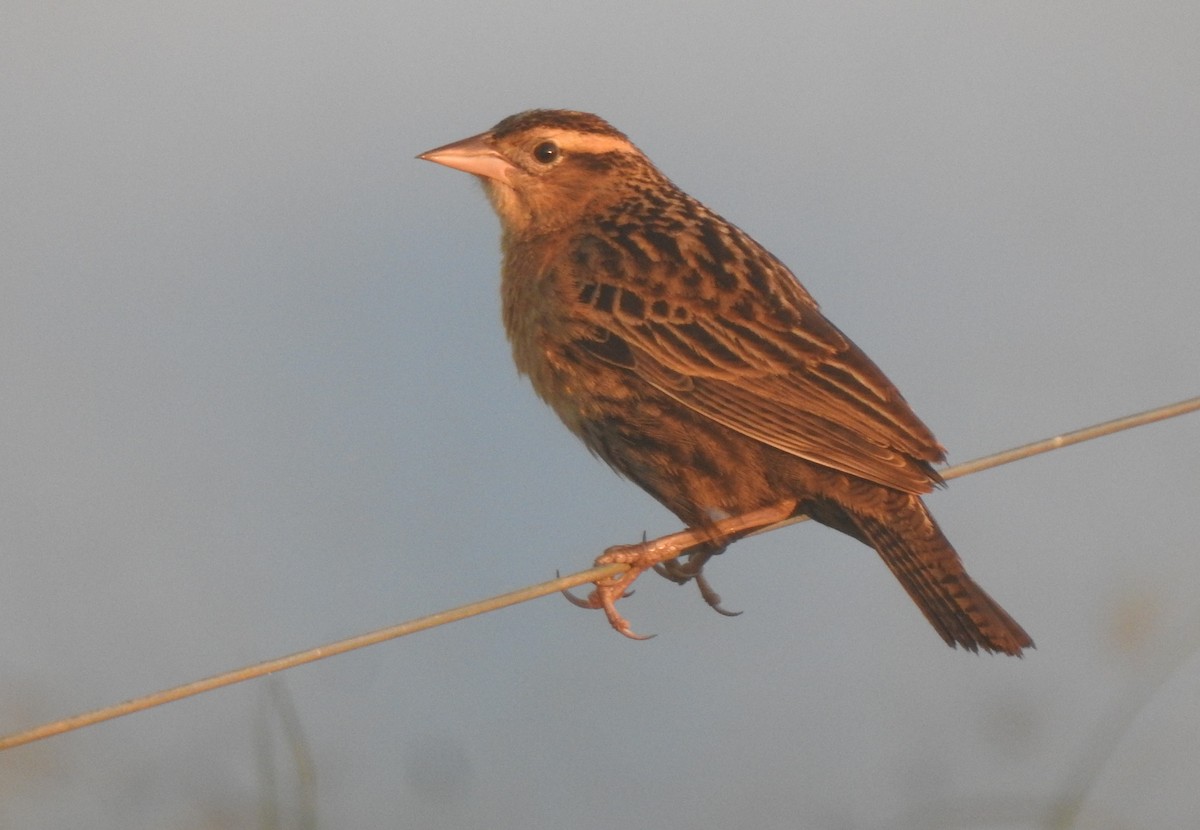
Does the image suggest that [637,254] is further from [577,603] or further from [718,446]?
[577,603]

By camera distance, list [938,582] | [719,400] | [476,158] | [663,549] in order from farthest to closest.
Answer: [476,158], [663,549], [719,400], [938,582]

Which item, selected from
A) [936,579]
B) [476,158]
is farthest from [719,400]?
[476,158]

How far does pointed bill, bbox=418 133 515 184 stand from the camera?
17.2 feet

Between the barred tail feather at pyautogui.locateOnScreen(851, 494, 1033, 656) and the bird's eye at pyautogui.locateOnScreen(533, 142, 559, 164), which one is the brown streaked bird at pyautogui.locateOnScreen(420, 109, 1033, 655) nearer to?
the barred tail feather at pyautogui.locateOnScreen(851, 494, 1033, 656)

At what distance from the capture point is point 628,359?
14.7ft

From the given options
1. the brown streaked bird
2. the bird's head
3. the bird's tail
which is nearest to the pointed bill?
the bird's head

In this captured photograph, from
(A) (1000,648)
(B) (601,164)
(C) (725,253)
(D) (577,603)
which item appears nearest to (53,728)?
(D) (577,603)

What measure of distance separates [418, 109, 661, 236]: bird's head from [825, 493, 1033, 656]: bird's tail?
155 centimetres

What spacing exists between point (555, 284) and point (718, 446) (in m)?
0.76

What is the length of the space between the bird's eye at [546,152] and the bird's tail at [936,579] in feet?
5.66

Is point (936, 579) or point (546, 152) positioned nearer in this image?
point (936, 579)

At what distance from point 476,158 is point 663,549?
156 cm

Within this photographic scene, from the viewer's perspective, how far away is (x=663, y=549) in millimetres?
4566

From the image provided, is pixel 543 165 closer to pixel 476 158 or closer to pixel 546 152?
pixel 546 152
